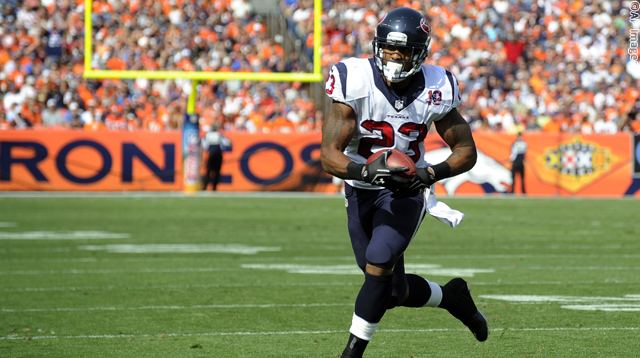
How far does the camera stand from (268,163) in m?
24.3

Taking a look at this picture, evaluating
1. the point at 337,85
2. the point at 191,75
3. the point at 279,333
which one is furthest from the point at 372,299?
the point at 191,75

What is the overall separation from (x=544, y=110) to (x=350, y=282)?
17502 millimetres

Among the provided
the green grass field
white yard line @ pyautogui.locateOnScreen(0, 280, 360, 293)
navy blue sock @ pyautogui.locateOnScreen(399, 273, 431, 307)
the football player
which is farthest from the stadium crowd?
the football player

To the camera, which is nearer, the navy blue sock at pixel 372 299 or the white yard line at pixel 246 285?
the navy blue sock at pixel 372 299

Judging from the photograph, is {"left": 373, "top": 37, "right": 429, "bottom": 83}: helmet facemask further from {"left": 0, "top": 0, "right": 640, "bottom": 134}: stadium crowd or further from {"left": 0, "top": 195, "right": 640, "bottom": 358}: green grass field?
{"left": 0, "top": 0, "right": 640, "bottom": 134}: stadium crowd

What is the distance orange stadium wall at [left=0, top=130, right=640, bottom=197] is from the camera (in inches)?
931

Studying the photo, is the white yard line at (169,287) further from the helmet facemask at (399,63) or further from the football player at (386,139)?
the helmet facemask at (399,63)

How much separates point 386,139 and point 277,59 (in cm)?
1590

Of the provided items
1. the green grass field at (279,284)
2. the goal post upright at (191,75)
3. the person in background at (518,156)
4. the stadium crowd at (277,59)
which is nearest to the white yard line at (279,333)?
the green grass field at (279,284)

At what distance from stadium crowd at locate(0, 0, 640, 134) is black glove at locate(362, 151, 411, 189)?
47.6 feet

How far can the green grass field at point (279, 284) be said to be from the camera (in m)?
6.67

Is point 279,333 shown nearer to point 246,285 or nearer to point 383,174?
point 383,174

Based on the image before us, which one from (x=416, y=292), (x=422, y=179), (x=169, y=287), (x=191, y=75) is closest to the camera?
(x=422, y=179)

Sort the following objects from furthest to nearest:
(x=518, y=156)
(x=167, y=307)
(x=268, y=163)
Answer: (x=268, y=163) → (x=518, y=156) → (x=167, y=307)
